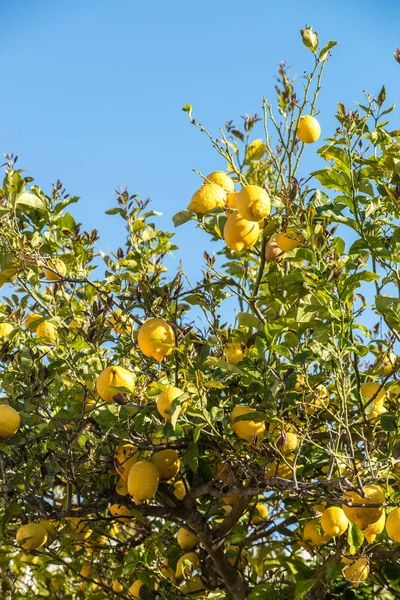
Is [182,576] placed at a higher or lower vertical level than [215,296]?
lower

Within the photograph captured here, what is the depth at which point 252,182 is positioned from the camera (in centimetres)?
228

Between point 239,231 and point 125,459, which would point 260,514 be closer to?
point 125,459

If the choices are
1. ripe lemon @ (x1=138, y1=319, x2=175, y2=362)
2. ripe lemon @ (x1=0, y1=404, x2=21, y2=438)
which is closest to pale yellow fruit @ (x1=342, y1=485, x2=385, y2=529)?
ripe lemon @ (x1=138, y1=319, x2=175, y2=362)

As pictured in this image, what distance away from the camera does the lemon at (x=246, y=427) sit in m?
2.17

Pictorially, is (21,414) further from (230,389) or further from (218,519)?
(218,519)

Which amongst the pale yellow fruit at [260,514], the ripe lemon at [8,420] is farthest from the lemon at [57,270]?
the pale yellow fruit at [260,514]

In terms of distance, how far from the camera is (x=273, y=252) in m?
2.31

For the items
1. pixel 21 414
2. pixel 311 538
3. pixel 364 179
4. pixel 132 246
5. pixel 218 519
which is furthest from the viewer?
pixel 218 519

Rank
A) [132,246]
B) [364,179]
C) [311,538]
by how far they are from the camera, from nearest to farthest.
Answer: [364,179] < [311,538] < [132,246]

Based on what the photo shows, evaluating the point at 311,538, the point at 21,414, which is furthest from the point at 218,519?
the point at 21,414

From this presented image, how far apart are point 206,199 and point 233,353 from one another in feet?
1.83

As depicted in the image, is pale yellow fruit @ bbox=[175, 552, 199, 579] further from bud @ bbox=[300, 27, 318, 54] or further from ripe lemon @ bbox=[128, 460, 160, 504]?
bud @ bbox=[300, 27, 318, 54]

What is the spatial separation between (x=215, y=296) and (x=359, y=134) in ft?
2.39

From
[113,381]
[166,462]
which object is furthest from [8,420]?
[166,462]
